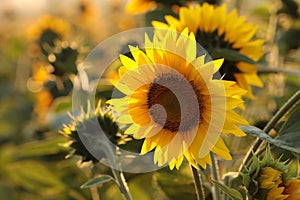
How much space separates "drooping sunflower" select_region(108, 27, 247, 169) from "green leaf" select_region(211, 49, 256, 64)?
0.68 feet

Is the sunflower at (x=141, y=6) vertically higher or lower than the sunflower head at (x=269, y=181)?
higher

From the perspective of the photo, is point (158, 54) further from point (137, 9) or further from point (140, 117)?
point (137, 9)

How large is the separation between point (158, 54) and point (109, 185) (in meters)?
0.74

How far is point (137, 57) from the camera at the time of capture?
781mm

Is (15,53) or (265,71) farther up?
(15,53)

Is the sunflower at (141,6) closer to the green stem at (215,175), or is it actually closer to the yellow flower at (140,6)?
the yellow flower at (140,6)

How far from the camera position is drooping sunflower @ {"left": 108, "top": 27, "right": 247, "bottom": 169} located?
30.5 inches

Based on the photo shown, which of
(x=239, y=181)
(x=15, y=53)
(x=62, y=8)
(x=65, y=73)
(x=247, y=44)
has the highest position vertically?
(x=62, y=8)

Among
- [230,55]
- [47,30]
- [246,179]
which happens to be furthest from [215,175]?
[47,30]

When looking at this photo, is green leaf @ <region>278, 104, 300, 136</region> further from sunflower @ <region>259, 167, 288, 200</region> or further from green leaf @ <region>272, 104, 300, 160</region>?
sunflower @ <region>259, 167, 288, 200</region>

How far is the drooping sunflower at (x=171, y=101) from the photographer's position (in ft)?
2.55

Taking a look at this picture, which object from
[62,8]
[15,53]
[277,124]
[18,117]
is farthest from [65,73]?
[62,8]

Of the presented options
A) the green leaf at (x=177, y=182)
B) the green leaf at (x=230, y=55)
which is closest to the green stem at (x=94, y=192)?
the green leaf at (x=177, y=182)

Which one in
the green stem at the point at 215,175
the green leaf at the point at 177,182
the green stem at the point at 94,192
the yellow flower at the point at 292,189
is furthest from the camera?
the green stem at the point at 94,192
